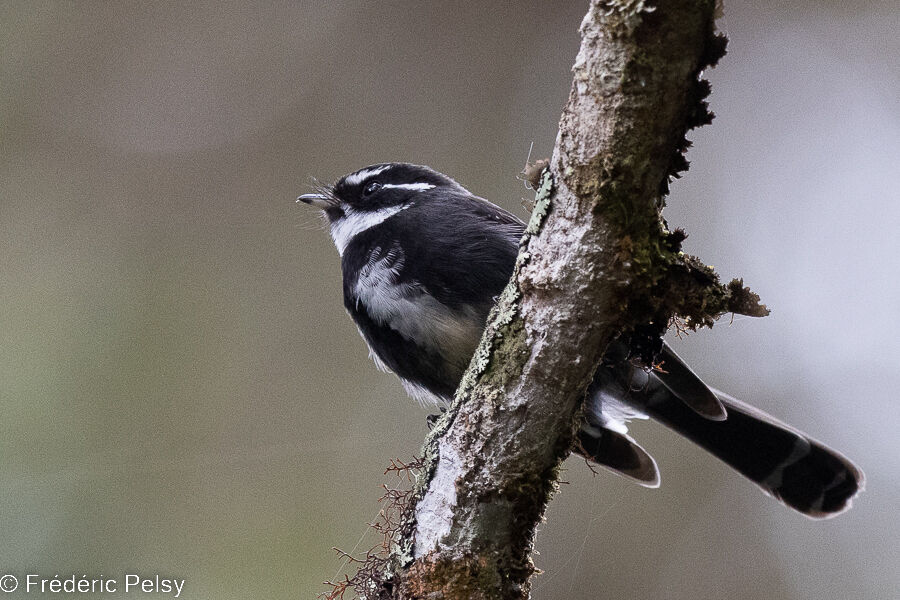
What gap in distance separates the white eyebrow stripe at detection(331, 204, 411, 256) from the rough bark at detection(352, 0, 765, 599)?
1.73 meters

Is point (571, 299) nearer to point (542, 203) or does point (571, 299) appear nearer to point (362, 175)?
point (542, 203)

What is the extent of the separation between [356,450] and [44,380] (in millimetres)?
2231

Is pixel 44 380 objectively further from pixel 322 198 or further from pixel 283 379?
pixel 322 198

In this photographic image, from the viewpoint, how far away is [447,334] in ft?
11.8

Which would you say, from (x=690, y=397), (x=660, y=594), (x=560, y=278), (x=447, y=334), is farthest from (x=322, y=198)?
(x=660, y=594)

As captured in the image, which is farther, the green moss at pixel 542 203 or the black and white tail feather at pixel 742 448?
the black and white tail feather at pixel 742 448

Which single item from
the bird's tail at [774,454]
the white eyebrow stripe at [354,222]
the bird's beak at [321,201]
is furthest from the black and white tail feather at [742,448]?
the bird's beak at [321,201]

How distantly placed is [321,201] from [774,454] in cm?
269

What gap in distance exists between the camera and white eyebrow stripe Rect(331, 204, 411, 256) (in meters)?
4.23

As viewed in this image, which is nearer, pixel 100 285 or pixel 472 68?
pixel 100 285

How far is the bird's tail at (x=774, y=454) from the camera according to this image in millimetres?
4219

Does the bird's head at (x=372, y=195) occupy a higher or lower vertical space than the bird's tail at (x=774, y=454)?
higher

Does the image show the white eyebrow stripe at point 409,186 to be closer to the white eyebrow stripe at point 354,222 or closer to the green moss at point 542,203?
the white eyebrow stripe at point 354,222

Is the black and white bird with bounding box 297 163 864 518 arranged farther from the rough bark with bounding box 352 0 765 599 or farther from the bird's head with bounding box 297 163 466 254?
the rough bark with bounding box 352 0 765 599
